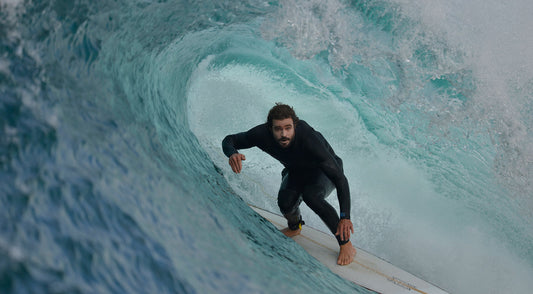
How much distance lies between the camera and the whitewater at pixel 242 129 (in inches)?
48.9

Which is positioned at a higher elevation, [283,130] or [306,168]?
[283,130]

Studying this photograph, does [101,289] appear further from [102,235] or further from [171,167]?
[171,167]

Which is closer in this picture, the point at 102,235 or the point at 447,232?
the point at 102,235

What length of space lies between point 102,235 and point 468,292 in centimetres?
382

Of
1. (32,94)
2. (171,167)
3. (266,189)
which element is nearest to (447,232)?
(266,189)

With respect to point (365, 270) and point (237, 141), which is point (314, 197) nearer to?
point (237, 141)

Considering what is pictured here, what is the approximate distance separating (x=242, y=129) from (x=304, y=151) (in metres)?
2.67

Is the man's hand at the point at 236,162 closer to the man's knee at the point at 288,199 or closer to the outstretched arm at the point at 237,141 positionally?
the outstretched arm at the point at 237,141

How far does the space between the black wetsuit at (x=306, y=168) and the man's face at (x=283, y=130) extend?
10cm

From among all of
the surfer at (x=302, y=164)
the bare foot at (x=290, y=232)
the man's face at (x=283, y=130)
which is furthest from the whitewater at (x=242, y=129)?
the man's face at (x=283, y=130)

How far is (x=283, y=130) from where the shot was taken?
2533 mm

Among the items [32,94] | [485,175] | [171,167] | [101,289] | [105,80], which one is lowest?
[101,289]

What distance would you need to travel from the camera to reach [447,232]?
432 centimetres

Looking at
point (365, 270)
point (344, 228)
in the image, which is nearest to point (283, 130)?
point (344, 228)
